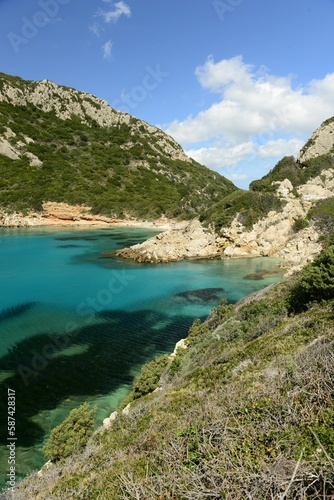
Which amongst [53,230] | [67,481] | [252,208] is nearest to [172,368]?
[67,481]

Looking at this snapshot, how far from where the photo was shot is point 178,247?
43594 mm

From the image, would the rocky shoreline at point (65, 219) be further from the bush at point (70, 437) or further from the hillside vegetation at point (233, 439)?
the hillside vegetation at point (233, 439)

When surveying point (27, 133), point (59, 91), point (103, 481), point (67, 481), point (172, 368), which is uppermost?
point (59, 91)

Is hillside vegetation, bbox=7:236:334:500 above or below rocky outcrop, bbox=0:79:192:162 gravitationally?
below

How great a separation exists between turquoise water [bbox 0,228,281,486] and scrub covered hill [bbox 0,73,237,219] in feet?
115

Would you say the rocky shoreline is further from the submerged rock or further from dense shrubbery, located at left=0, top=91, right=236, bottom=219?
the submerged rock

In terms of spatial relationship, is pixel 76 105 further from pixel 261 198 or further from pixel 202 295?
pixel 202 295

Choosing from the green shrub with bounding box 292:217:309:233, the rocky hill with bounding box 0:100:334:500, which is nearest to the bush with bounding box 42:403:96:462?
the rocky hill with bounding box 0:100:334:500

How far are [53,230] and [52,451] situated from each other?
2383 inches

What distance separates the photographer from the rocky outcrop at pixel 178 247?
1634 inches

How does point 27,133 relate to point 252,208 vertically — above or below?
above

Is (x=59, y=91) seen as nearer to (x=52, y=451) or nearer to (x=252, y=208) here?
(x=252, y=208)

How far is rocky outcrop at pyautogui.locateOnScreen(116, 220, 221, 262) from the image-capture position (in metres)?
41.5

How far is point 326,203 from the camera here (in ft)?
150
